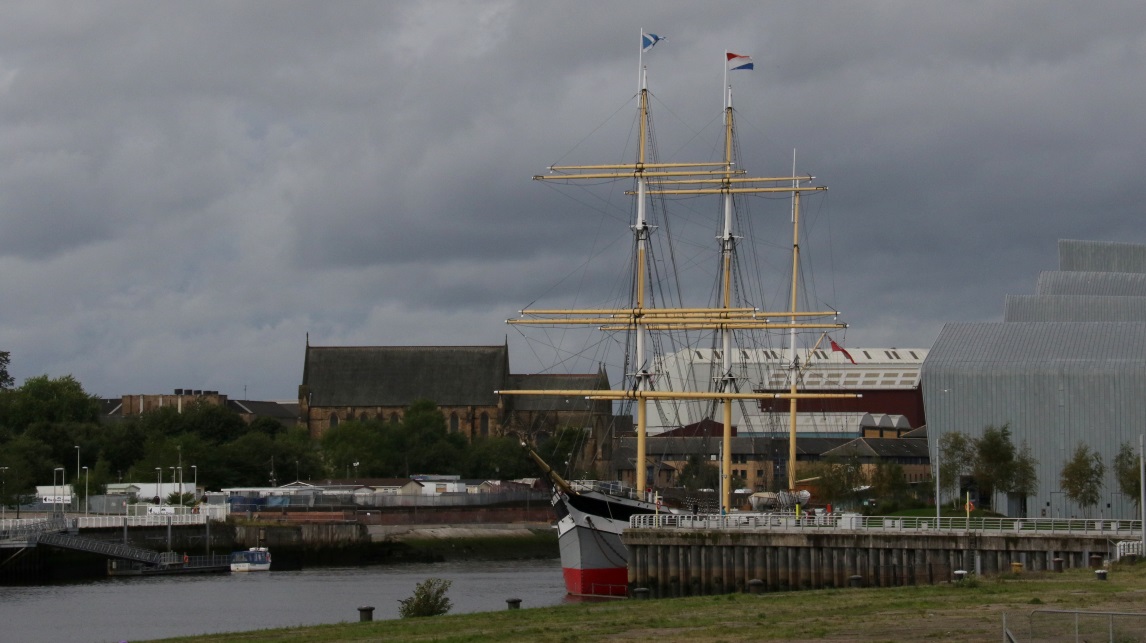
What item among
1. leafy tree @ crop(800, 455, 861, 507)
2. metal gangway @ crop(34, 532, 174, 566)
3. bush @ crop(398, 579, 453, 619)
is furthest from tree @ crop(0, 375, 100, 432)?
bush @ crop(398, 579, 453, 619)

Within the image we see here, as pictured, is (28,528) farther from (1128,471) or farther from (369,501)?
(1128,471)

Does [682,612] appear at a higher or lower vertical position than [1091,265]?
lower

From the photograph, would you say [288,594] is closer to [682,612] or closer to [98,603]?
[98,603]

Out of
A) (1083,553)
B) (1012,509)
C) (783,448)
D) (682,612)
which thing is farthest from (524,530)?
(682,612)

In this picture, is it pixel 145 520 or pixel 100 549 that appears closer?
pixel 100 549

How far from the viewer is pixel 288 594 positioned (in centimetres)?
7119

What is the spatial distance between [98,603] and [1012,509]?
48.0 m

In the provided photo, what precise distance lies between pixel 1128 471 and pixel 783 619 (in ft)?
189

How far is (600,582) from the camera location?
215 feet

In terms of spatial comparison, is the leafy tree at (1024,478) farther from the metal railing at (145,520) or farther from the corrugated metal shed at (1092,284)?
the metal railing at (145,520)

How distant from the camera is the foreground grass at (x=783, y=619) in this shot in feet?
91.4

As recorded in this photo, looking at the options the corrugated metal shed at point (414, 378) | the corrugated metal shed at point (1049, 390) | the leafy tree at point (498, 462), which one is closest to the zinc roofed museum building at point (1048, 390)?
the corrugated metal shed at point (1049, 390)

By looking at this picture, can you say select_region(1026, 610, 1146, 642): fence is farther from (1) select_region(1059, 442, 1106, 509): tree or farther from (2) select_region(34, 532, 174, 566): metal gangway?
(2) select_region(34, 532, 174, 566): metal gangway

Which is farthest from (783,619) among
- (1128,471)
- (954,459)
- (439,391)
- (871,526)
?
(439,391)
